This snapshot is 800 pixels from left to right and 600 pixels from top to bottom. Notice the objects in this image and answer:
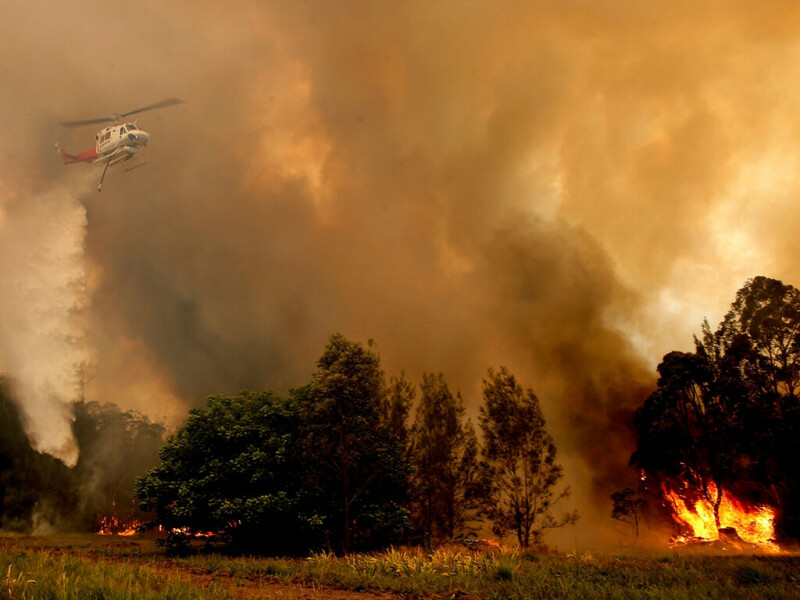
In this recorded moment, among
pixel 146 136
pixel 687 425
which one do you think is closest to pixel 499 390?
pixel 687 425

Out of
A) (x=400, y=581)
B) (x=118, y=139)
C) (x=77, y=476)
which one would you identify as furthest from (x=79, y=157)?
(x=400, y=581)

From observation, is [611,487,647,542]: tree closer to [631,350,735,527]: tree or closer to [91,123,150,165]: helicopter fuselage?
[631,350,735,527]: tree

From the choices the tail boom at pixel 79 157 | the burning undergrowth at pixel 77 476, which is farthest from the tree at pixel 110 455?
the tail boom at pixel 79 157

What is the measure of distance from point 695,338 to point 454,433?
2608cm

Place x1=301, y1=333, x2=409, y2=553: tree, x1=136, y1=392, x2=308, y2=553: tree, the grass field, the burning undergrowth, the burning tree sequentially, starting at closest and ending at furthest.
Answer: the grass field < x1=301, y1=333, x2=409, y2=553: tree < x1=136, y1=392, x2=308, y2=553: tree < the burning tree < the burning undergrowth

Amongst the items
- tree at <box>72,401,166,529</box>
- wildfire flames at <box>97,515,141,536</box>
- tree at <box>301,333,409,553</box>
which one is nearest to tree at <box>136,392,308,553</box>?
tree at <box>301,333,409,553</box>

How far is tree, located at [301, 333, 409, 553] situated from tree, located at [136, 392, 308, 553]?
5.56ft

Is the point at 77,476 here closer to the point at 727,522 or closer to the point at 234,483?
the point at 234,483

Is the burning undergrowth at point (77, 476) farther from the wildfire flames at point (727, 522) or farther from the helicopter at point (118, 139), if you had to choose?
the wildfire flames at point (727, 522)

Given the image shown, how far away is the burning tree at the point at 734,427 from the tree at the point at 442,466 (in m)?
20.8

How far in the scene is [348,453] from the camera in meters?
26.1

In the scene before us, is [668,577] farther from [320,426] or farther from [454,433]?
[454,433]

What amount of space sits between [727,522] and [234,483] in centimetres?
4250

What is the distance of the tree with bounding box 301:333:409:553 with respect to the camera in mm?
26094
